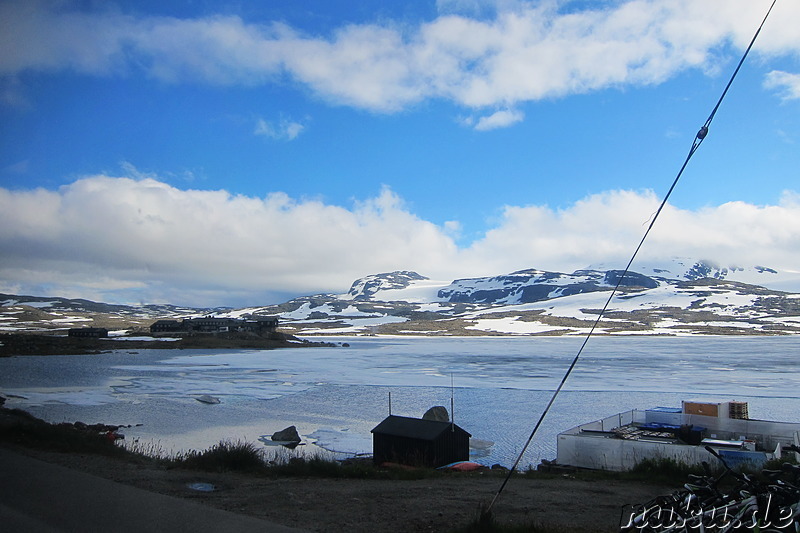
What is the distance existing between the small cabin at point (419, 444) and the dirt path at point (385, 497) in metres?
2.85

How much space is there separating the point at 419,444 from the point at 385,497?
18.9 ft

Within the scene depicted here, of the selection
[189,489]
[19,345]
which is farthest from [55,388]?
[19,345]

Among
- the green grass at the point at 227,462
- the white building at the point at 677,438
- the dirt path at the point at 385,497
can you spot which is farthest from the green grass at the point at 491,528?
the white building at the point at 677,438

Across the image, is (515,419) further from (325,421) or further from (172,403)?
(172,403)

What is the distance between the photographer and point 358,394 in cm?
2988

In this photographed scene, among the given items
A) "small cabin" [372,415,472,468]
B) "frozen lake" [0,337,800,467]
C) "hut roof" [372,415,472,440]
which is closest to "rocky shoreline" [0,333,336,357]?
"frozen lake" [0,337,800,467]

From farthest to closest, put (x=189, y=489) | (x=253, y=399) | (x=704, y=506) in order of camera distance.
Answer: (x=253, y=399), (x=189, y=489), (x=704, y=506)

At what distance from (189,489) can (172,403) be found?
1936 cm

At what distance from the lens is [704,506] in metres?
4.48

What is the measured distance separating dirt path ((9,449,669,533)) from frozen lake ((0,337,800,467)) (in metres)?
5.36

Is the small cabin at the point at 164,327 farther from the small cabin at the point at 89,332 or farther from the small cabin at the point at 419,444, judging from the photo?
the small cabin at the point at 419,444

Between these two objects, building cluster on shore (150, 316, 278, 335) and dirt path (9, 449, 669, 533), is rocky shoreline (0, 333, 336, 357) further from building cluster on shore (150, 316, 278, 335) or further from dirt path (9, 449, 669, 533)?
dirt path (9, 449, 669, 533)

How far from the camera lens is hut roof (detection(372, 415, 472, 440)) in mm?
14238

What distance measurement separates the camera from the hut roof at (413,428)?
14.2 m
